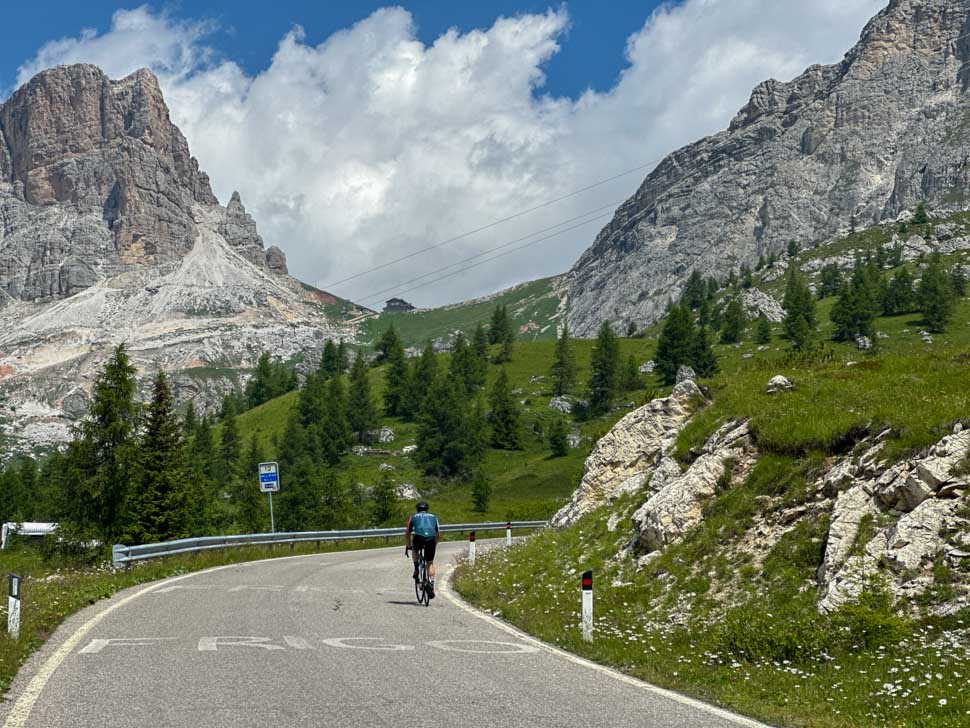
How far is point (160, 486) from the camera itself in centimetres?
4147

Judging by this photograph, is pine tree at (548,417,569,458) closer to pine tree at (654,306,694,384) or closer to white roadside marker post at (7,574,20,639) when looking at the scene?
pine tree at (654,306,694,384)

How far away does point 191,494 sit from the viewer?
4203 centimetres

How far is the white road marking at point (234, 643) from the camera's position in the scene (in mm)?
11508

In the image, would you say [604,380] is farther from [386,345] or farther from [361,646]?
[361,646]

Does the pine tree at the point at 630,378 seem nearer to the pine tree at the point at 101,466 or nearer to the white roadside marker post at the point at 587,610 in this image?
the pine tree at the point at 101,466

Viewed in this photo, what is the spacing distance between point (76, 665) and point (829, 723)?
27.7 ft

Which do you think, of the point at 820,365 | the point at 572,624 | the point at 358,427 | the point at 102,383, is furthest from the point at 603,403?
the point at 572,624

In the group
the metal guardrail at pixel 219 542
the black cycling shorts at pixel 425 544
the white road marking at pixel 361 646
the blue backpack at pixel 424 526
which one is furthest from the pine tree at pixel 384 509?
the white road marking at pixel 361 646

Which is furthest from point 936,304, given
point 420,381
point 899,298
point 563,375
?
point 420,381

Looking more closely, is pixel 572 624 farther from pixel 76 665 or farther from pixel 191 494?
pixel 191 494

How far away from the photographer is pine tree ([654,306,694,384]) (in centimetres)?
13512

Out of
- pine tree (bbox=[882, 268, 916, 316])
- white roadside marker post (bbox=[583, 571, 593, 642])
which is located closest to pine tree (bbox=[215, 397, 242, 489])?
white roadside marker post (bbox=[583, 571, 593, 642])

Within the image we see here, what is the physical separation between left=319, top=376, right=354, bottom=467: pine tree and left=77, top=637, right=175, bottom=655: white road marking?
116079 mm

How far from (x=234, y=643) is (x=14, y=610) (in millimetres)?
3156
